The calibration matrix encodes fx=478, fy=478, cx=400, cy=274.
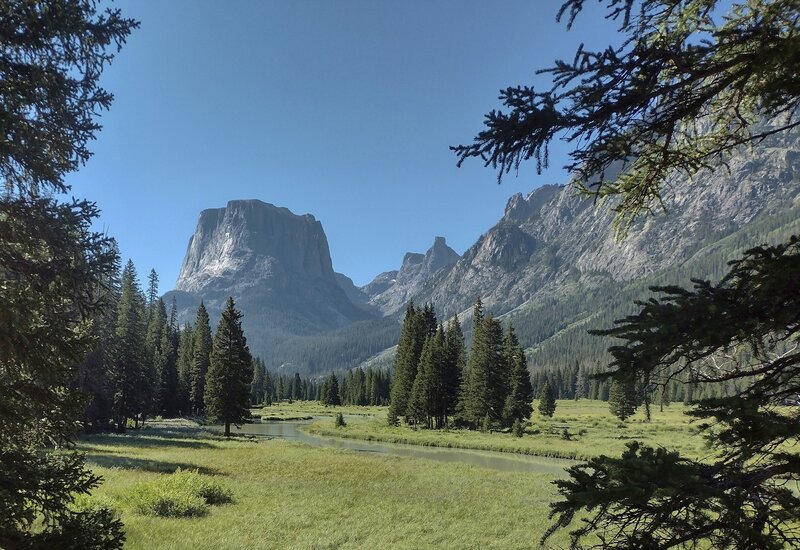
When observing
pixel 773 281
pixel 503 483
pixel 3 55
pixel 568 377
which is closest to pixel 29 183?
pixel 3 55

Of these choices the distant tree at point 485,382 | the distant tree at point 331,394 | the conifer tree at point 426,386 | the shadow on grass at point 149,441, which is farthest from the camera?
the distant tree at point 331,394

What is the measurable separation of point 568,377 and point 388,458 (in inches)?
6159

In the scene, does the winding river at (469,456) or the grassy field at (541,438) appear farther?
the grassy field at (541,438)

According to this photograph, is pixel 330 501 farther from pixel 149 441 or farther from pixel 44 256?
pixel 149 441

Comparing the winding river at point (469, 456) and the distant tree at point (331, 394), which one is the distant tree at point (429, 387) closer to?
the winding river at point (469, 456)

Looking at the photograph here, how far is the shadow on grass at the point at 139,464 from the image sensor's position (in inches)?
1017

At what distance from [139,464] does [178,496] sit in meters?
11.1

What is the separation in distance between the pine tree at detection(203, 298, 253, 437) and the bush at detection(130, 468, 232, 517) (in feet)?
Result: 105

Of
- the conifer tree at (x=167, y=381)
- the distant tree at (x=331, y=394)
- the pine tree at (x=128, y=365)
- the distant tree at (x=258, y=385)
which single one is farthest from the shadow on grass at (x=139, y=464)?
the distant tree at (x=258, y=385)

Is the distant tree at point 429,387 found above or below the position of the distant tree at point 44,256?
below

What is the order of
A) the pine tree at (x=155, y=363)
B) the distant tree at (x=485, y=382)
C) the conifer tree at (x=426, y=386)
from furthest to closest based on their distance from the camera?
the conifer tree at (x=426, y=386), the distant tree at (x=485, y=382), the pine tree at (x=155, y=363)

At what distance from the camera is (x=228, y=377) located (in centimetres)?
5212

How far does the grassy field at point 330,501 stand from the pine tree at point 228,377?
14.0 metres

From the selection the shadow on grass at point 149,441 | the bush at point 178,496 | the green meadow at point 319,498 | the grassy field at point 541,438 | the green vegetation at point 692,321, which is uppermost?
the green vegetation at point 692,321
